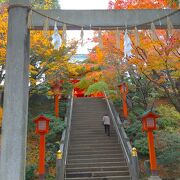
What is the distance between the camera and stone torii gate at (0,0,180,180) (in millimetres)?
7281

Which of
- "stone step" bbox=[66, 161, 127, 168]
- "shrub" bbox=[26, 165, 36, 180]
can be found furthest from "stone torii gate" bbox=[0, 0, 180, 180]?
"stone step" bbox=[66, 161, 127, 168]

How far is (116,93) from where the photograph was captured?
66.1ft

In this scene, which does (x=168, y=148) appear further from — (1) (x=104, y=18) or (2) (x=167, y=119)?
(1) (x=104, y=18)

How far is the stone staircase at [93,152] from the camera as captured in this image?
13.1 meters

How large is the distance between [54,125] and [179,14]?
11.1m

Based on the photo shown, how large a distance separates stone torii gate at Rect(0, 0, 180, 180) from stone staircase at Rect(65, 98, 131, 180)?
6.06m

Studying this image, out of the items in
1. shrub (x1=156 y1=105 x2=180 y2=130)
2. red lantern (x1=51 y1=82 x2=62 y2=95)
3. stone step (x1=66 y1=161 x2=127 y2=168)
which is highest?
red lantern (x1=51 y1=82 x2=62 y2=95)

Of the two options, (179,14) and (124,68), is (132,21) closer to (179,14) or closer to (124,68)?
(179,14)

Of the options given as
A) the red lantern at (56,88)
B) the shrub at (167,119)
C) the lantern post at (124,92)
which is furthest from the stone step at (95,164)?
the red lantern at (56,88)

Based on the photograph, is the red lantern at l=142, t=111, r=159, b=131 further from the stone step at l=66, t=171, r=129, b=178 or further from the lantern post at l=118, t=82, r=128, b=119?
the lantern post at l=118, t=82, r=128, b=119

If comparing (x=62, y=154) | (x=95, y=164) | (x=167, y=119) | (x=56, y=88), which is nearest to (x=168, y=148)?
(x=95, y=164)

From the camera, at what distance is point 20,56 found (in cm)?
764

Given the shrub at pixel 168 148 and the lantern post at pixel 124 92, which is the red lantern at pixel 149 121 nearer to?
the shrub at pixel 168 148

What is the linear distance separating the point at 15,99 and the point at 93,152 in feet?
27.6
